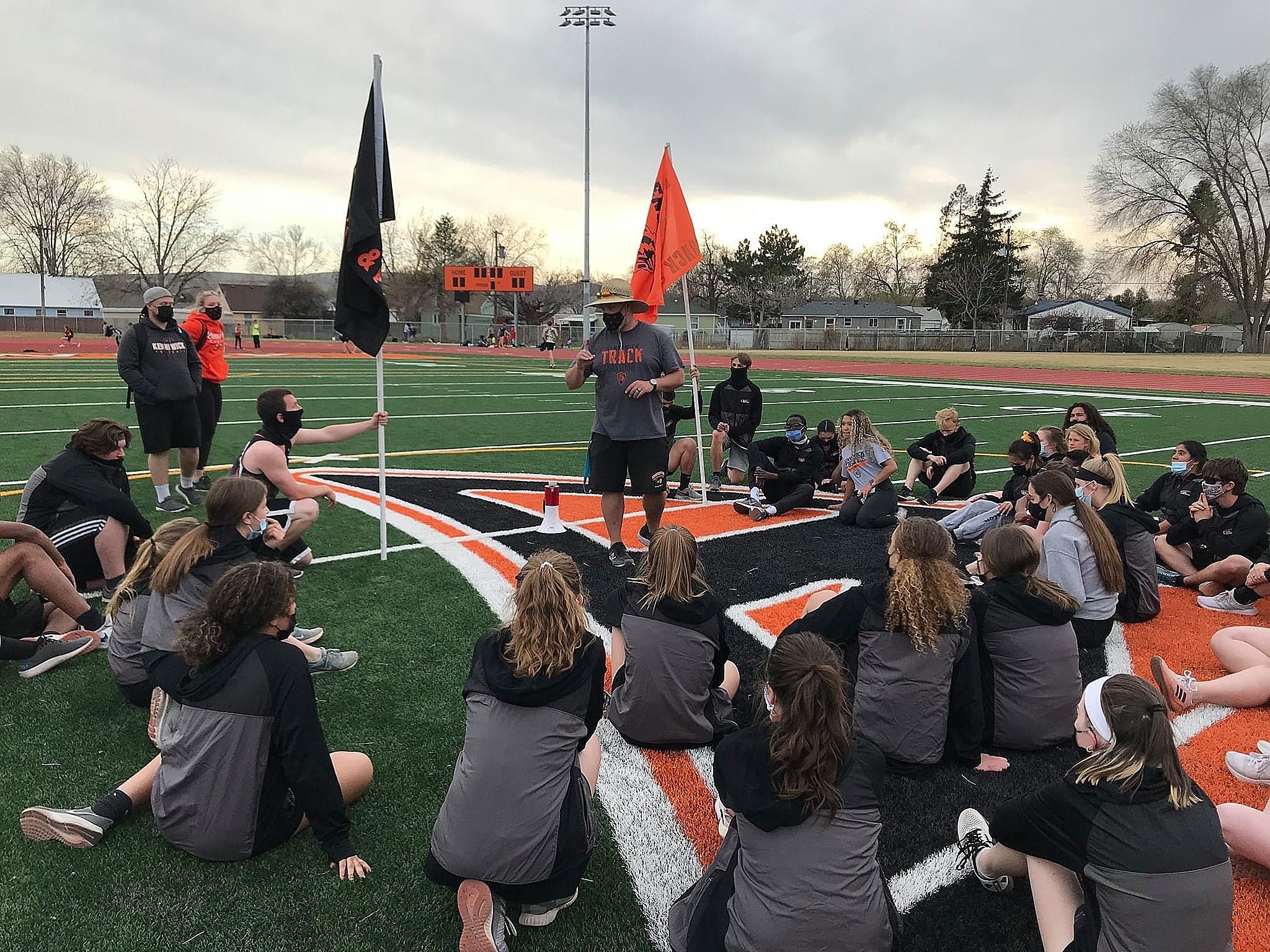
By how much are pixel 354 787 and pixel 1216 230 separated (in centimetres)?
6944

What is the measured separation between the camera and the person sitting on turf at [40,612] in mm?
4539

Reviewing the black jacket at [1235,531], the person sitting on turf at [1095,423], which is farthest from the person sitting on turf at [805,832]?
the person sitting on turf at [1095,423]

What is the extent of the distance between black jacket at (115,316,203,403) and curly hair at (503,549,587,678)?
6.94 m

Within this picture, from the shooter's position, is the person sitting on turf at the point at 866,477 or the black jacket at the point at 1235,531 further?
the person sitting on turf at the point at 866,477

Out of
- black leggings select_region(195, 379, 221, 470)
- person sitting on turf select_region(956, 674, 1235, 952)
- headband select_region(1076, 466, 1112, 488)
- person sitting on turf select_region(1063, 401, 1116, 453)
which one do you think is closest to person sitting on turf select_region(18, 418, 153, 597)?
black leggings select_region(195, 379, 221, 470)

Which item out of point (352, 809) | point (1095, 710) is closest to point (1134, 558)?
point (1095, 710)

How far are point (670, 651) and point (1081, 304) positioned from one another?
102492 mm

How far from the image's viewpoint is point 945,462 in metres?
9.66

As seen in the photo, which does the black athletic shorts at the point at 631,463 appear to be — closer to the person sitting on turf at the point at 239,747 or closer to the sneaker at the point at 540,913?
the person sitting on turf at the point at 239,747

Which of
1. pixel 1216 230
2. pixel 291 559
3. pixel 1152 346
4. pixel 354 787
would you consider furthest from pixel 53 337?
pixel 1216 230

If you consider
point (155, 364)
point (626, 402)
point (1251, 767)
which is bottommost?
point (1251, 767)

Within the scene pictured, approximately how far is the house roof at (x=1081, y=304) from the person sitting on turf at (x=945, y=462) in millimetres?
84285

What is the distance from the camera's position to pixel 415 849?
10.5ft

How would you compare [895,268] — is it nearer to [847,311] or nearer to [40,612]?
[847,311]
